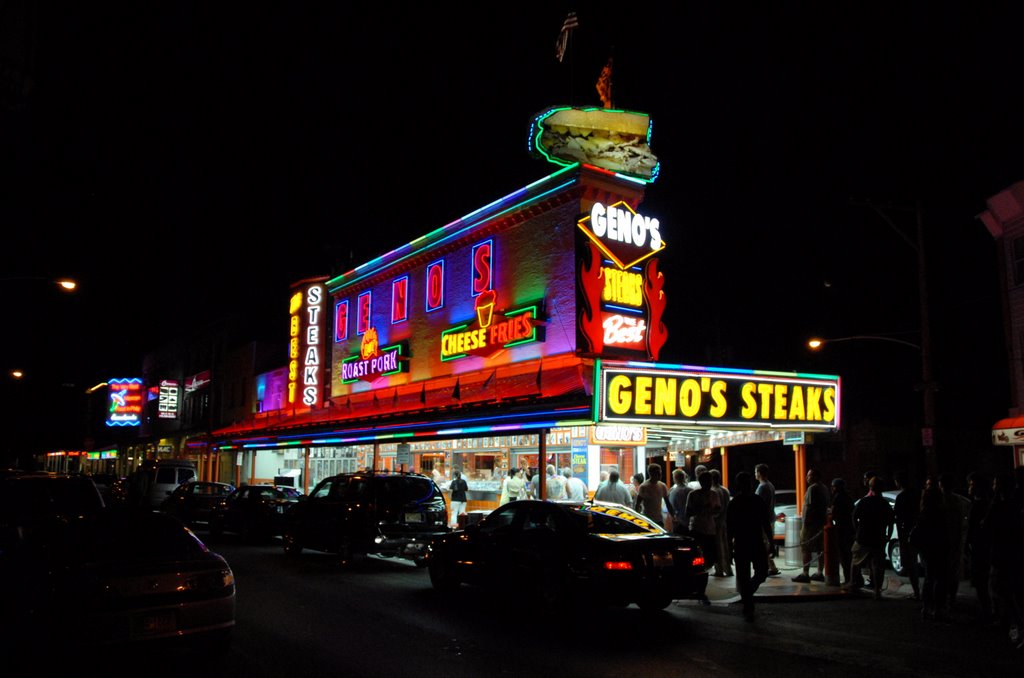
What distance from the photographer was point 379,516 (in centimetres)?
1585

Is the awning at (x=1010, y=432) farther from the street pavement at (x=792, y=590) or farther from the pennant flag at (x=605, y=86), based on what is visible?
the pennant flag at (x=605, y=86)

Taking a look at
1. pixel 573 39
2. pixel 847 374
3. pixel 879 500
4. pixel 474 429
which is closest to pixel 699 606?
pixel 879 500

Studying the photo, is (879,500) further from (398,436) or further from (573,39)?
(573,39)

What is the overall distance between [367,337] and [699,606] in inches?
713

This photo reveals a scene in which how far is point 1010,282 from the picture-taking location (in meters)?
24.0

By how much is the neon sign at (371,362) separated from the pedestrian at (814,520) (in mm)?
14084

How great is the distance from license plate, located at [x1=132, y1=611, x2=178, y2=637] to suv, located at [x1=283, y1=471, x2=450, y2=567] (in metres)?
8.18

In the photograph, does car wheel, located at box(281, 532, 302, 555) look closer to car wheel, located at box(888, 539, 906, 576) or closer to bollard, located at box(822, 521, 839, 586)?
bollard, located at box(822, 521, 839, 586)

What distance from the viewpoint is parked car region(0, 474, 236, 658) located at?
22.9ft

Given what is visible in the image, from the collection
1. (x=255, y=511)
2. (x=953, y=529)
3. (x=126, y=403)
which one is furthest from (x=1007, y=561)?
(x=126, y=403)

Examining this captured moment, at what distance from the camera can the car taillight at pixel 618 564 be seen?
10484 mm

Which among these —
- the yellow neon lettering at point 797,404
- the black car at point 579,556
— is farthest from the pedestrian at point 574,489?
the black car at point 579,556

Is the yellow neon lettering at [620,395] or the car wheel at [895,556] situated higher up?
the yellow neon lettering at [620,395]

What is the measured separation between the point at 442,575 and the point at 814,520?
643 centimetres
